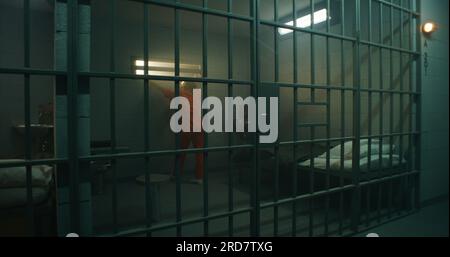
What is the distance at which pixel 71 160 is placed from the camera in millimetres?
1509

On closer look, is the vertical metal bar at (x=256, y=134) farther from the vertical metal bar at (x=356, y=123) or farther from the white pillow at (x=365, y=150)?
the white pillow at (x=365, y=150)

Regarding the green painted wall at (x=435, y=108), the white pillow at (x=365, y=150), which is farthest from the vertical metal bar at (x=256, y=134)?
the green painted wall at (x=435, y=108)

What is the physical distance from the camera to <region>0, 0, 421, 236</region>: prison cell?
1.56 meters

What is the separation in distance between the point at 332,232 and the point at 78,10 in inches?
105

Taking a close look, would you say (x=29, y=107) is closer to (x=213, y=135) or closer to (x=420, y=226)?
(x=420, y=226)

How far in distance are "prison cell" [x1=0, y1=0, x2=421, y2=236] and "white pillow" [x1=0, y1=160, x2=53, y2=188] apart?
0.06ft

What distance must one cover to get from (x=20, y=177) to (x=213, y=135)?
4.05 meters

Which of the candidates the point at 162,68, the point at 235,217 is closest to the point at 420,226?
the point at 235,217

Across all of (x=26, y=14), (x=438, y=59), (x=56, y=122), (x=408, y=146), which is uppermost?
(x=438, y=59)

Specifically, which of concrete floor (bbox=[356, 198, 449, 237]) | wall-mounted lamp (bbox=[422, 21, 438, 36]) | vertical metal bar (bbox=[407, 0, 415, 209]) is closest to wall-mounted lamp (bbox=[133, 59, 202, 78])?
vertical metal bar (bbox=[407, 0, 415, 209])

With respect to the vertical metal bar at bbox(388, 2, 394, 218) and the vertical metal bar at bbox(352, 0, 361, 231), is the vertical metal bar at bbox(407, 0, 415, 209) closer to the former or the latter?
the vertical metal bar at bbox(388, 2, 394, 218)

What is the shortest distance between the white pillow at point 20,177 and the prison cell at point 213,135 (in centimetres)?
2
